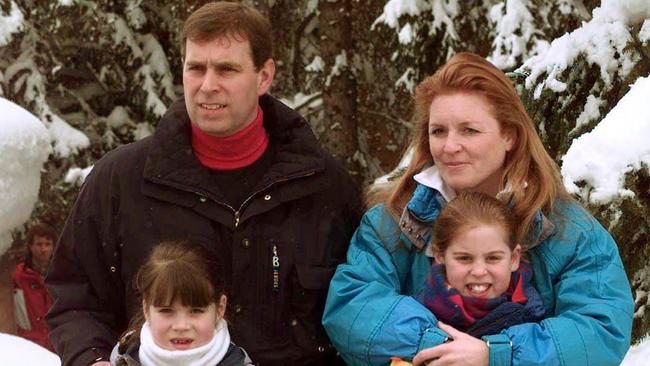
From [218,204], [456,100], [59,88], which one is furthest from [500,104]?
[59,88]

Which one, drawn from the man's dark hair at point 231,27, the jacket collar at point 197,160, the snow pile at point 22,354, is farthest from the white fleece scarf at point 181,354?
the snow pile at point 22,354

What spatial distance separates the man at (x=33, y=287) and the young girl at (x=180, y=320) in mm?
5516

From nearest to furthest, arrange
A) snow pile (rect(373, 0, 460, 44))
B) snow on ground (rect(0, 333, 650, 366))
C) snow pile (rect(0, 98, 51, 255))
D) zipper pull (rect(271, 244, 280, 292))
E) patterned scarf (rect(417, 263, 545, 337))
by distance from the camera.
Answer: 1. patterned scarf (rect(417, 263, 545, 337))
2. zipper pull (rect(271, 244, 280, 292))
3. snow on ground (rect(0, 333, 650, 366))
4. snow pile (rect(0, 98, 51, 255))
5. snow pile (rect(373, 0, 460, 44))

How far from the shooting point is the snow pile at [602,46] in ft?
15.9

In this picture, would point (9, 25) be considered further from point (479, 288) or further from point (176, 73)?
point (479, 288)

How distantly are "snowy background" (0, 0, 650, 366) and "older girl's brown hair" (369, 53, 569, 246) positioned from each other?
63.0 inches

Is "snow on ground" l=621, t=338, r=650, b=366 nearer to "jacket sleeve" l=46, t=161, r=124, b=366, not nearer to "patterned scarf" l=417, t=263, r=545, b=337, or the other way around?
"patterned scarf" l=417, t=263, r=545, b=337

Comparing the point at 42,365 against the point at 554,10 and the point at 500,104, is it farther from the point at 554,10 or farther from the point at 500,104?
the point at 554,10

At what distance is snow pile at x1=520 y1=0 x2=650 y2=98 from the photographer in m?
4.84

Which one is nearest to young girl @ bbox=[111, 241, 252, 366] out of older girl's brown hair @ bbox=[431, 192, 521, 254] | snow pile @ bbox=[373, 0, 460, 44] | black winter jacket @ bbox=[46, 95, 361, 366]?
black winter jacket @ bbox=[46, 95, 361, 366]

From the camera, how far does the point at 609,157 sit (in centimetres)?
415

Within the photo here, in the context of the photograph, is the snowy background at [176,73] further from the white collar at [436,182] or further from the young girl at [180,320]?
the young girl at [180,320]

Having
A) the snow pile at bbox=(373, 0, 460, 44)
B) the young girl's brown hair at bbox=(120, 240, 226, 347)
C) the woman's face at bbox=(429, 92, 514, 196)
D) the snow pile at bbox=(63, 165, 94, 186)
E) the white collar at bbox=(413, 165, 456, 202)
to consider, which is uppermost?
the snow pile at bbox=(373, 0, 460, 44)

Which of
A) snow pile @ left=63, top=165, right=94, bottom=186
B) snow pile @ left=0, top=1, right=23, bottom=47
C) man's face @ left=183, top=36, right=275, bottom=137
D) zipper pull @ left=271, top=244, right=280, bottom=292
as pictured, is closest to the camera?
man's face @ left=183, top=36, right=275, bottom=137
